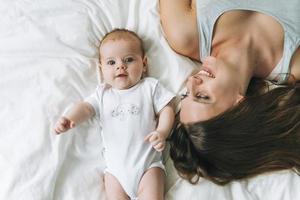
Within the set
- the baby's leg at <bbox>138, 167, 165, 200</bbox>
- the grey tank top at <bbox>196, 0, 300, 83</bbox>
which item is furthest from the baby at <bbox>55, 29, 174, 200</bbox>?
the grey tank top at <bbox>196, 0, 300, 83</bbox>

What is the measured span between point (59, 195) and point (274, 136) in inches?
21.4

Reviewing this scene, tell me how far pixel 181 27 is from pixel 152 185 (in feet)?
1.53

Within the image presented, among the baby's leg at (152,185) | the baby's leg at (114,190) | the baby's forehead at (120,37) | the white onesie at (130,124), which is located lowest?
the baby's leg at (114,190)

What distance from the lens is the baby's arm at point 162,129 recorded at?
1.15 metres

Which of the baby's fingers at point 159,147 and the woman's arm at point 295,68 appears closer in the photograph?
the baby's fingers at point 159,147

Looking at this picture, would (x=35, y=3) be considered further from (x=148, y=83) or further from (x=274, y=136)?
(x=274, y=136)

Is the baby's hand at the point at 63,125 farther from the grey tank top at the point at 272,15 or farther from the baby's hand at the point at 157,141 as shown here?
the grey tank top at the point at 272,15

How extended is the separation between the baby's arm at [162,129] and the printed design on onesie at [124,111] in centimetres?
7

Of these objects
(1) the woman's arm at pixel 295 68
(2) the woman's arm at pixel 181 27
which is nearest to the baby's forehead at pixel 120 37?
(2) the woman's arm at pixel 181 27

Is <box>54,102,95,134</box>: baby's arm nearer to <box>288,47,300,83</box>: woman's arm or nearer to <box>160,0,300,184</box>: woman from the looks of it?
<box>160,0,300,184</box>: woman

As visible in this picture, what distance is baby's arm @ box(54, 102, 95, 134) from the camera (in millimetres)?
1178

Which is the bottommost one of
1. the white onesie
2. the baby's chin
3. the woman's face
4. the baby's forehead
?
the white onesie

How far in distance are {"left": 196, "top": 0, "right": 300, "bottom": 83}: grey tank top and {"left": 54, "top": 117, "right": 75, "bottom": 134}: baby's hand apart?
1.40 feet

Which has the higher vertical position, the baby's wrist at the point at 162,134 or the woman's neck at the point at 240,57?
the woman's neck at the point at 240,57
